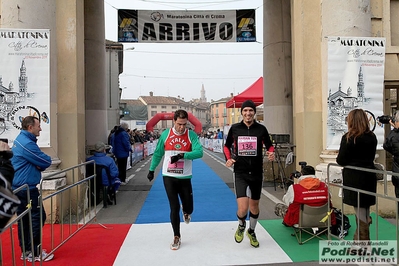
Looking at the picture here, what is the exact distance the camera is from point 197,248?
534 cm

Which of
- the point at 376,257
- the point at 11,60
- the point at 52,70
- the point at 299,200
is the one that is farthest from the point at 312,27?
the point at 11,60

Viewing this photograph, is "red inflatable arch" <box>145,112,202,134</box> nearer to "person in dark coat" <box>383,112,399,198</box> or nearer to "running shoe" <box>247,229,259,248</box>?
"running shoe" <box>247,229,259,248</box>

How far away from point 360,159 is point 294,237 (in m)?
1.76

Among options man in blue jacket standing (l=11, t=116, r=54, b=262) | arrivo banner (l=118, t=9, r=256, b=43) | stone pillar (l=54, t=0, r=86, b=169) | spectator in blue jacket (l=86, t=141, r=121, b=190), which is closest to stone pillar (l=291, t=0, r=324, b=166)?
spectator in blue jacket (l=86, t=141, r=121, b=190)

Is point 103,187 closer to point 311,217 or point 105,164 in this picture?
point 105,164

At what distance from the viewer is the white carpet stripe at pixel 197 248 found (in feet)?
15.9

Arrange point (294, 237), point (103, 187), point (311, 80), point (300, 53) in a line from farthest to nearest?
point (103, 187) < point (300, 53) < point (311, 80) < point (294, 237)

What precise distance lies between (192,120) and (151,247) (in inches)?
349

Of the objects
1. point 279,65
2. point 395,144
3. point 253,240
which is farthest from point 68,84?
point 279,65

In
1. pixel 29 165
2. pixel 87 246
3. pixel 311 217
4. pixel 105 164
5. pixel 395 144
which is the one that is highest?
pixel 395 144

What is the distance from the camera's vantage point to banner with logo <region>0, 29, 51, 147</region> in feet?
21.7

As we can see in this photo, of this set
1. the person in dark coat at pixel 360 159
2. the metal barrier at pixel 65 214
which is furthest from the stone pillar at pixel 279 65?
the person in dark coat at pixel 360 159

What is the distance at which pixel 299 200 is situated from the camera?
17.5ft

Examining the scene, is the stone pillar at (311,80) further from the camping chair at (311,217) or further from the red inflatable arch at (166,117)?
the red inflatable arch at (166,117)
